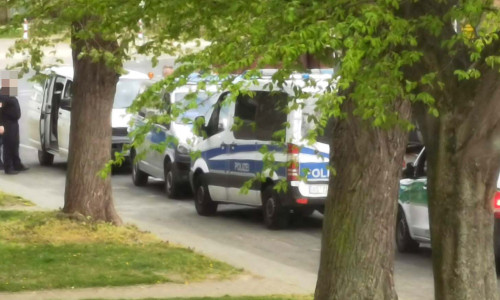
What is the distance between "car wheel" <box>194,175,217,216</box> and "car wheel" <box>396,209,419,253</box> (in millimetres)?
3841

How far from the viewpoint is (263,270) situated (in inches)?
506

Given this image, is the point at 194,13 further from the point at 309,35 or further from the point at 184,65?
the point at 309,35

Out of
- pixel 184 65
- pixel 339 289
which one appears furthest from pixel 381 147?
pixel 184 65

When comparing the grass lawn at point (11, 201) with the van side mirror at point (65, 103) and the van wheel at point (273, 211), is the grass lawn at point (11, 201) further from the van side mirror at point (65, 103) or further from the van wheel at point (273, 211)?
the van side mirror at point (65, 103)

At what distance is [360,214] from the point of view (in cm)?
911

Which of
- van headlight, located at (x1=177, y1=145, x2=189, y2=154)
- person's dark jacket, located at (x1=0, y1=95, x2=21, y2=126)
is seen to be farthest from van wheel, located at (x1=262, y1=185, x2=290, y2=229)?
person's dark jacket, located at (x1=0, y1=95, x2=21, y2=126)

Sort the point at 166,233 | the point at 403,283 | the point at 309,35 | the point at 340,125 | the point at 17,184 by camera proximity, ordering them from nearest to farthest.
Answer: the point at 309,35, the point at 340,125, the point at 403,283, the point at 166,233, the point at 17,184

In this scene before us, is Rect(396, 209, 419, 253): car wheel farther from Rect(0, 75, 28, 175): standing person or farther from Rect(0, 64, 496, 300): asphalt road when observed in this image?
Rect(0, 75, 28, 175): standing person

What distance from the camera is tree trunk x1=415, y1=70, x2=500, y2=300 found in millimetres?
6926

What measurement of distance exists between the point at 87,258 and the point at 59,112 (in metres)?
10.8

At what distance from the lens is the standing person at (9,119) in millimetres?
22219

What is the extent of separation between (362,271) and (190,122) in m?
2.65

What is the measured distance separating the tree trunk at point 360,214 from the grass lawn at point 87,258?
2.90 m

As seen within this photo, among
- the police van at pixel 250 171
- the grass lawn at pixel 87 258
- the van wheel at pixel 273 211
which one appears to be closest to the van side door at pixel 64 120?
the police van at pixel 250 171
